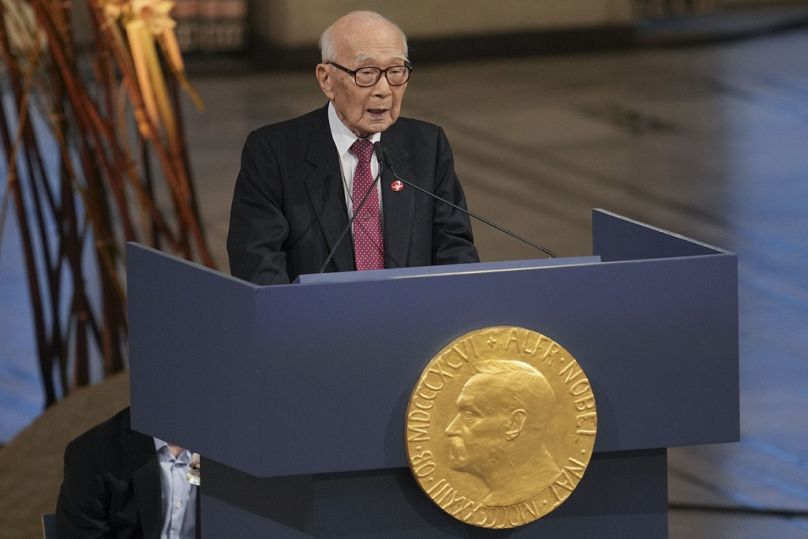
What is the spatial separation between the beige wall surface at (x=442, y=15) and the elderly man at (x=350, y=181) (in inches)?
315

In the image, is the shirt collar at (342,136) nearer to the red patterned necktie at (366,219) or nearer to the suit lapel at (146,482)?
the red patterned necktie at (366,219)

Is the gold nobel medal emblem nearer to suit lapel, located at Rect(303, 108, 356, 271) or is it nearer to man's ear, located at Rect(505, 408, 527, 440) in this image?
man's ear, located at Rect(505, 408, 527, 440)

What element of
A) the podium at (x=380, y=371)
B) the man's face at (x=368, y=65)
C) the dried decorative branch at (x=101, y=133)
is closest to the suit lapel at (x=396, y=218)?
the man's face at (x=368, y=65)

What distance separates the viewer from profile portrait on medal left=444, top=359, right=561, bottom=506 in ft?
7.13

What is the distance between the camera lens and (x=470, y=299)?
2.17 meters

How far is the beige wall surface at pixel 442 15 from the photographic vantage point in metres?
10.7

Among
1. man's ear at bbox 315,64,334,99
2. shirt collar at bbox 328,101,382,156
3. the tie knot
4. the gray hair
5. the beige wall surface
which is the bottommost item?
the beige wall surface

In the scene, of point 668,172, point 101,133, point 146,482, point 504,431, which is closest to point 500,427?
point 504,431

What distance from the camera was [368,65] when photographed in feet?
8.12

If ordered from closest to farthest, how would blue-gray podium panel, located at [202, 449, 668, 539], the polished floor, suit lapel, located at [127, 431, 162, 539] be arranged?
1. blue-gray podium panel, located at [202, 449, 668, 539]
2. suit lapel, located at [127, 431, 162, 539]
3. the polished floor

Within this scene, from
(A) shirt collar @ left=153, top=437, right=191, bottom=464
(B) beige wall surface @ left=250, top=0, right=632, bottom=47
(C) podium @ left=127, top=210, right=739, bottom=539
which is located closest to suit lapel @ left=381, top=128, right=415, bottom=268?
(C) podium @ left=127, top=210, right=739, bottom=539

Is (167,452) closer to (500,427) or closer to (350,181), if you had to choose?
(350,181)

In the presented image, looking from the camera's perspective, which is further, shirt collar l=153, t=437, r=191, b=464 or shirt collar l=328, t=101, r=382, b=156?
shirt collar l=153, t=437, r=191, b=464

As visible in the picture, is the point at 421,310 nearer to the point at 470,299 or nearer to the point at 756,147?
the point at 470,299
